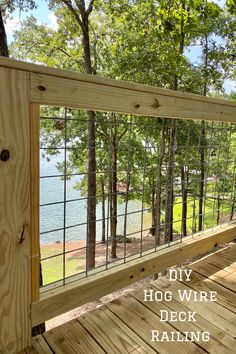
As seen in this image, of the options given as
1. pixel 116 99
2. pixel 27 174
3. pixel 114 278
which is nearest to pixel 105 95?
pixel 116 99

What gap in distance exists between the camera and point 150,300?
1.31m

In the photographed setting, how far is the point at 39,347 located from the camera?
1.00 metres

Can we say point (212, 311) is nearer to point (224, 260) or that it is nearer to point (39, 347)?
point (224, 260)

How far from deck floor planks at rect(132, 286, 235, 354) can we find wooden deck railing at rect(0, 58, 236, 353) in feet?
0.97

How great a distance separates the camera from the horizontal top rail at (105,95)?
84 centimetres

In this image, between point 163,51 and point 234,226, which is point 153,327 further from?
point 163,51

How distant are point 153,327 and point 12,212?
2.43 feet

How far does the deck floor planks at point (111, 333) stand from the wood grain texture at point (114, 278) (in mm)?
94

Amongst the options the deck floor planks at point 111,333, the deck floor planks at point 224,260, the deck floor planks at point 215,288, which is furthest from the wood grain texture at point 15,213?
the deck floor planks at point 224,260

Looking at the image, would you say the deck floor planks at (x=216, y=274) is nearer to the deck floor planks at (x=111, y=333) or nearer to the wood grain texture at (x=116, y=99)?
the deck floor planks at (x=111, y=333)

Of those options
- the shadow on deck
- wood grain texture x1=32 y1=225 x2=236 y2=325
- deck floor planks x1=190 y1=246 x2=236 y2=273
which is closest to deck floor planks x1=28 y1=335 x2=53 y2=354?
the shadow on deck

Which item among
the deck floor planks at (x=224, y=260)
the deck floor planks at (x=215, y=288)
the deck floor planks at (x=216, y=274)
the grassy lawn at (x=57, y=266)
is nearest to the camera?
the deck floor planks at (x=215, y=288)

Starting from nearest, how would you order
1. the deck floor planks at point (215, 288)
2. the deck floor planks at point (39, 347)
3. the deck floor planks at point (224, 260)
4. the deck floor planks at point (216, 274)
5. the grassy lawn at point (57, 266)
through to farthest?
the deck floor planks at point (39, 347) < the deck floor planks at point (215, 288) < the deck floor planks at point (216, 274) < the deck floor planks at point (224, 260) < the grassy lawn at point (57, 266)

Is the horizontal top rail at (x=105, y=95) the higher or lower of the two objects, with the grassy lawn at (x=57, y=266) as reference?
higher
